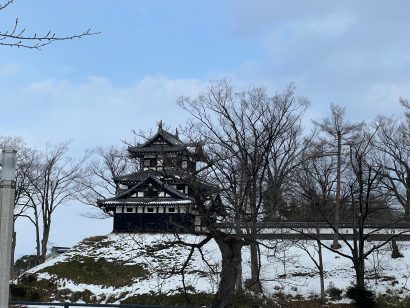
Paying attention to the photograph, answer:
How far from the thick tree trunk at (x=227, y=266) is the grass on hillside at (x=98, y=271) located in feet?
63.6

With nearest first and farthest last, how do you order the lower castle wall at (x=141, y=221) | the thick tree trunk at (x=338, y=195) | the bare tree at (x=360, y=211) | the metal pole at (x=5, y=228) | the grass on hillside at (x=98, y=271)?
the metal pole at (x=5, y=228) → the bare tree at (x=360, y=211) → the grass on hillside at (x=98, y=271) → the thick tree trunk at (x=338, y=195) → the lower castle wall at (x=141, y=221)

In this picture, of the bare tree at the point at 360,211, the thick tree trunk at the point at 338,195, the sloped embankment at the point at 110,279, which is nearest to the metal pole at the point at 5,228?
the bare tree at the point at 360,211

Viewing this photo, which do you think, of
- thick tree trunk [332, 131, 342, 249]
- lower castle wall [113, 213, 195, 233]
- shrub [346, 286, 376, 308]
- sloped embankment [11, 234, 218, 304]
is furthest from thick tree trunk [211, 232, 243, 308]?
lower castle wall [113, 213, 195, 233]

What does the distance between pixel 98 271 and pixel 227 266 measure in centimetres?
2219

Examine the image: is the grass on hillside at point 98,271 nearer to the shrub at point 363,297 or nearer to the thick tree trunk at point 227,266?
the shrub at point 363,297

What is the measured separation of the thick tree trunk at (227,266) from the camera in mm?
11570

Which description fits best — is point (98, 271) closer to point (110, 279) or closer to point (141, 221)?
point (110, 279)

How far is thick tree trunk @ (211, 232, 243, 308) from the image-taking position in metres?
11.6

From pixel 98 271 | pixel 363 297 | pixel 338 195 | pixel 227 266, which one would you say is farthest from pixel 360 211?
pixel 98 271

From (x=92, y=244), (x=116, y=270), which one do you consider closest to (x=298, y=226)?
(x=116, y=270)

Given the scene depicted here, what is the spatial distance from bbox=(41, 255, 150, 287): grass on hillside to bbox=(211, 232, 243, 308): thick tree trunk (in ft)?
63.6

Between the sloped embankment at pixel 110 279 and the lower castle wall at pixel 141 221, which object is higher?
the lower castle wall at pixel 141 221

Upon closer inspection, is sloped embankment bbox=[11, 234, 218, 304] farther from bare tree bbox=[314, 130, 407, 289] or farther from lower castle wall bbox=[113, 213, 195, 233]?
bare tree bbox=[314, 130, 407, 289]

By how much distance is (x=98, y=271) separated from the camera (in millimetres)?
32156
